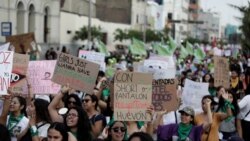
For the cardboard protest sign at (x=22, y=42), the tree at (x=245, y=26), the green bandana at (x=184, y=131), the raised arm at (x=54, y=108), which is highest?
the tree at (x=245, y=26)

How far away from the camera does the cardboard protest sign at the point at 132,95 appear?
773cm

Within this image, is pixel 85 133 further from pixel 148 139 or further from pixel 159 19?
pixel 159 19

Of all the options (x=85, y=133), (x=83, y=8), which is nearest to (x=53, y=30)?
(x=83, y=8)

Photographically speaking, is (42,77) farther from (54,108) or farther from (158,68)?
(158,68)

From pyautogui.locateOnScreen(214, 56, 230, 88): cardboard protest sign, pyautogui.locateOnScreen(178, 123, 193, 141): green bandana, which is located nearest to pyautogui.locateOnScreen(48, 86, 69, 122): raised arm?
pyautogui.locateOnScreen(178, 123, 193, 141): green bandana

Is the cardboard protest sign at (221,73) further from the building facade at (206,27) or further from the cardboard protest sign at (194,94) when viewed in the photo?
the building facade at (206,27)

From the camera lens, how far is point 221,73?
12844 millimetres

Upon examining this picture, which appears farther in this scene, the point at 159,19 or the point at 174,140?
the point at 159,19

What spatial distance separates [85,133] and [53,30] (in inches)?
1493

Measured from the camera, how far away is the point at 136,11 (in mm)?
89125

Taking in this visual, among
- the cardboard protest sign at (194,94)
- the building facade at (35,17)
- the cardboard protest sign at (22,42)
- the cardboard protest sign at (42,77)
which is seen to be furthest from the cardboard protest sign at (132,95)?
the building facade at (35,17)

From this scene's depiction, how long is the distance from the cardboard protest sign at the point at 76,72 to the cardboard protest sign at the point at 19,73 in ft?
1.51

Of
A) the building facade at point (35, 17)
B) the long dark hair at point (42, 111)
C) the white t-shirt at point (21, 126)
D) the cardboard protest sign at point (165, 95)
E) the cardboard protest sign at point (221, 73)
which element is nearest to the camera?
the white t-shirt at point (21, 126)

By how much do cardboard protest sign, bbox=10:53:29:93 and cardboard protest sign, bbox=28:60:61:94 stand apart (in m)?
0.29
